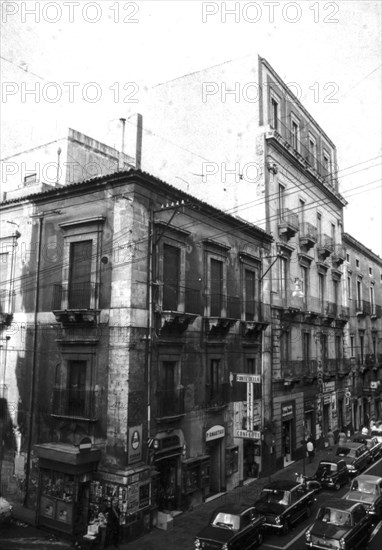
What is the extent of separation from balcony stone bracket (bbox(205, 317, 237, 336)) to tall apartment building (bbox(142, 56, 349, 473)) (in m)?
4.69

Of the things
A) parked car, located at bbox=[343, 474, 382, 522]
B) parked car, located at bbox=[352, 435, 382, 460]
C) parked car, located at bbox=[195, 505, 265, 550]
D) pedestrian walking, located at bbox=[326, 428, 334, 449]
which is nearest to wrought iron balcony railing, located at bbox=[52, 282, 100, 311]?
parked car, located at bbox=[195, 505, 265, 550]

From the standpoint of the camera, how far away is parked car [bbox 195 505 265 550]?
1502cm

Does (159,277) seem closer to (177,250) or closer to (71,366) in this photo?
(177,250)

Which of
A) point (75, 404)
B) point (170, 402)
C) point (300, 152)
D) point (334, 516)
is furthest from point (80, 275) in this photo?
point (300, 152)

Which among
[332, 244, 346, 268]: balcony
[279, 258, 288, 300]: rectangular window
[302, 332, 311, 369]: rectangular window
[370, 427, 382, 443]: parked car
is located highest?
[332, 244, 346, 268]: balcony

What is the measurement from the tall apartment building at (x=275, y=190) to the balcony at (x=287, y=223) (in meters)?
0.06

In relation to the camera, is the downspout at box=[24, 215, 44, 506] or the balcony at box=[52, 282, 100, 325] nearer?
the balcony at box=[52, 282, 100, 325]

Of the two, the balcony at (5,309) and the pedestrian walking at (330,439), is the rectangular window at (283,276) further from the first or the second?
the balcony at (5,309)

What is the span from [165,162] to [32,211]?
1344cm

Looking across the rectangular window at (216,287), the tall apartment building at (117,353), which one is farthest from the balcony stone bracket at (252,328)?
the rectangular window at (216,287)

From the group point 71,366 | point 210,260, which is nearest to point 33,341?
point 71,366

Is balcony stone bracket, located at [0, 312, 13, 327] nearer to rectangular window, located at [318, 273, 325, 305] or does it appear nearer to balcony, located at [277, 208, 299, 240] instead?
balcony, located at [277, 208, 299, 240]

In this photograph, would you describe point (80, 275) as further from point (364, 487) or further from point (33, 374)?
point (364, 487)

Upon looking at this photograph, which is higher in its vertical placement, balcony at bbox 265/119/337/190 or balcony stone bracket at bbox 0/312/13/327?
balcony at bbox 265/119/337/190
